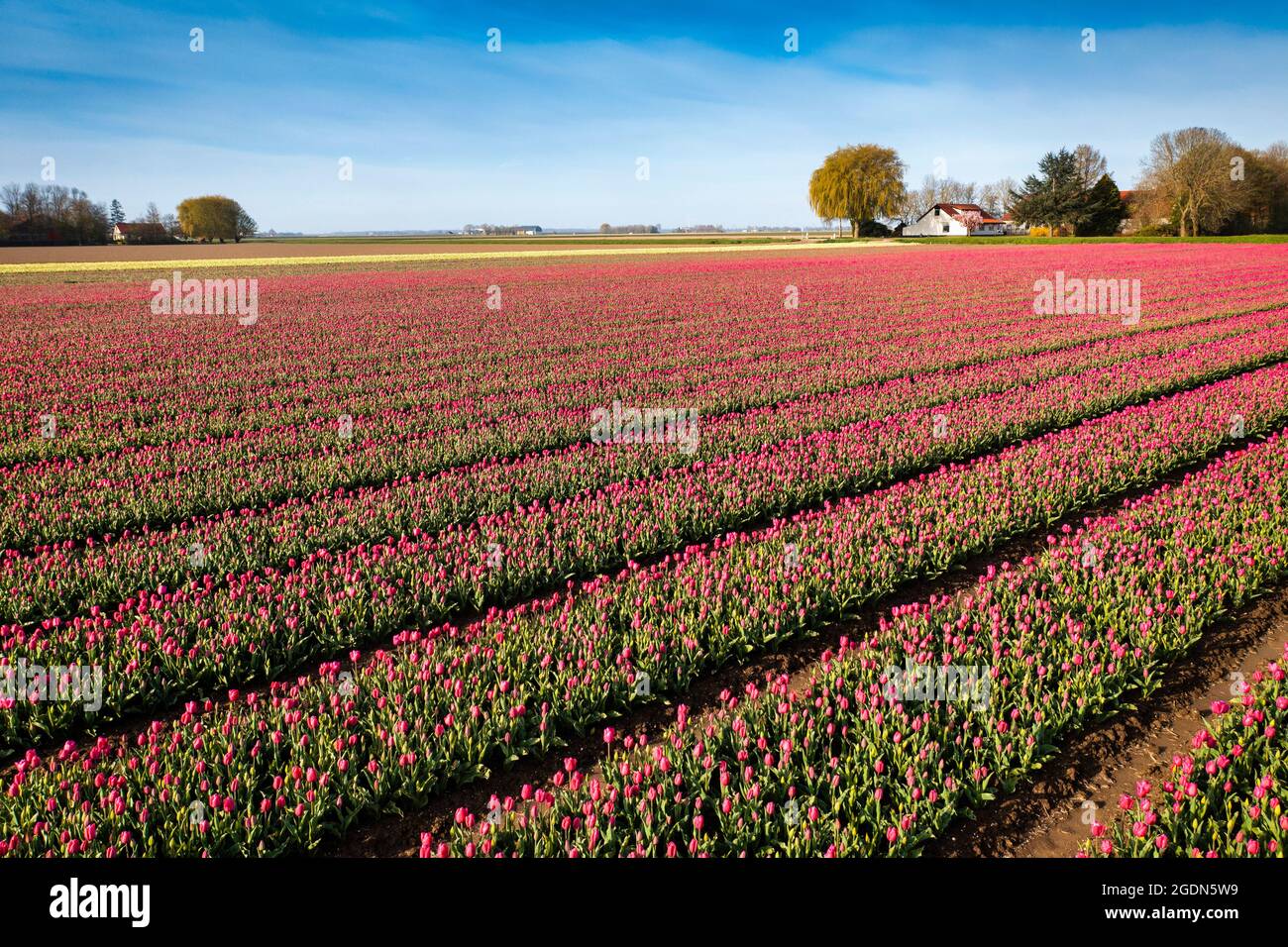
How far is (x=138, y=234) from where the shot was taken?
414 feet

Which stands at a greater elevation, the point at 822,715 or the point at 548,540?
the point at 548,540

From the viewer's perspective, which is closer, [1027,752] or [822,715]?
[1027,752]

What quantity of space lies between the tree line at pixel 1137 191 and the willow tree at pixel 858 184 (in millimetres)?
142

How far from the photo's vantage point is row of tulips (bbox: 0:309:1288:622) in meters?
6.45

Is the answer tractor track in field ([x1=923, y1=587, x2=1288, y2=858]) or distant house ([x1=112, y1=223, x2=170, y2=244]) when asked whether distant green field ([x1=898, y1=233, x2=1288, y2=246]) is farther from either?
distant house ([x1=112, y1=223, x2=170, y2=244])

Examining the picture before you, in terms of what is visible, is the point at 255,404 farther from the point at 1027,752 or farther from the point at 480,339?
the point at 1027,752

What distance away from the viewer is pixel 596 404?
13516mm

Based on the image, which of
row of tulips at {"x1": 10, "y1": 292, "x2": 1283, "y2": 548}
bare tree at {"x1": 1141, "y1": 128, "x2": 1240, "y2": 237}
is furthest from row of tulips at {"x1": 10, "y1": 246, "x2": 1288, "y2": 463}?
bare tree at {"x1": 1141, "y1": 128, "x2": 1240, "y2": 237}

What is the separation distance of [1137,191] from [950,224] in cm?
4258

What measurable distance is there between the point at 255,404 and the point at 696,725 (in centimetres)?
1181
